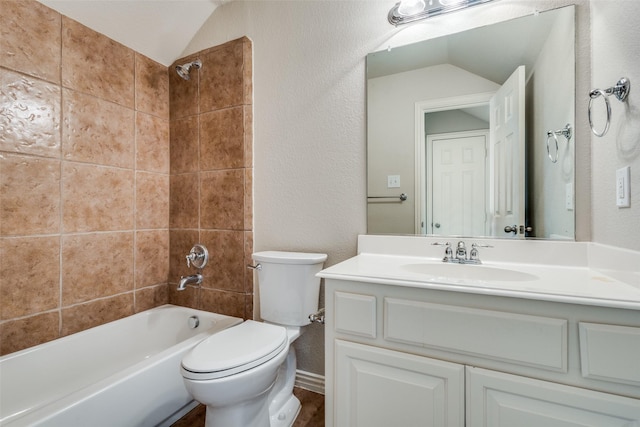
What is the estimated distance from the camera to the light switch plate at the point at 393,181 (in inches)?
57.6

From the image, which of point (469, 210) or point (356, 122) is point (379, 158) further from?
point (469, 210)

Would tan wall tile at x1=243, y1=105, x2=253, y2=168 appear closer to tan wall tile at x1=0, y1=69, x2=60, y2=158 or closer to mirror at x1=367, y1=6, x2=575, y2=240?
mirror at x1=367, y1=6, x2=575, y2=240

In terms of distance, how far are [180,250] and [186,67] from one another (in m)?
1.26

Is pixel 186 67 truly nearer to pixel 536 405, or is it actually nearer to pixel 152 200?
pixel 152 200

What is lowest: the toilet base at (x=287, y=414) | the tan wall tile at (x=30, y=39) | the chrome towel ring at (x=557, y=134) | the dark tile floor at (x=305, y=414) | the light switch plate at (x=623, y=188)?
the dark tile floor at (x=305, y=414)

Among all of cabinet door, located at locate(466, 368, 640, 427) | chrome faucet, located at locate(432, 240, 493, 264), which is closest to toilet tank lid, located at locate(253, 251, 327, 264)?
chrome faucet, located at locate(432, 240, 493, 264)

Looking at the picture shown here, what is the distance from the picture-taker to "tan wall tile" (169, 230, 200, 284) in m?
2.00

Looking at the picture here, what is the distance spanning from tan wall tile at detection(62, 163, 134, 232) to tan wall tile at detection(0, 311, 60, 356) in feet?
1.52

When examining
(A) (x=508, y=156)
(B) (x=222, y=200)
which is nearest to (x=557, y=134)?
(A) (x=508, y=156)

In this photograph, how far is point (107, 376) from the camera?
1408 mm

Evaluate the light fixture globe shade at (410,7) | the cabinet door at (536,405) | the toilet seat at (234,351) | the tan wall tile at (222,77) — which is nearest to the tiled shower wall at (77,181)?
the tan wall tile at (222,77)

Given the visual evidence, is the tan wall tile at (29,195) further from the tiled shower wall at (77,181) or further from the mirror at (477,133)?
the mirror at (477,133)

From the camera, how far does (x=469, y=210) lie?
1.32 meters

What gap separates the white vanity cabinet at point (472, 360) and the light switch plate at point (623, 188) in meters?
0.39
